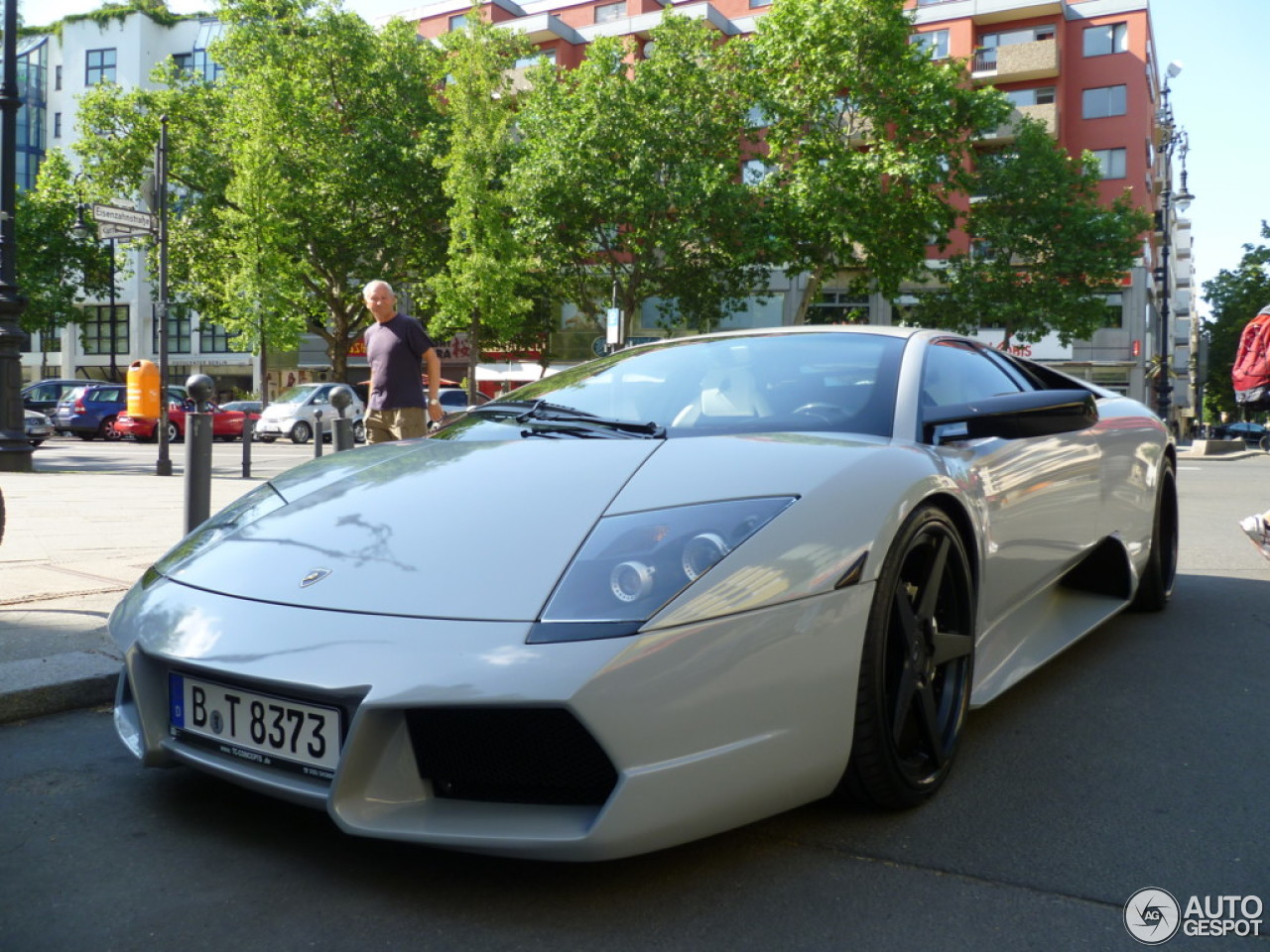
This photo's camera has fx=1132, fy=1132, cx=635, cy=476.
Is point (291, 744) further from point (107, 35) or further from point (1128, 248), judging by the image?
point (107, 35)

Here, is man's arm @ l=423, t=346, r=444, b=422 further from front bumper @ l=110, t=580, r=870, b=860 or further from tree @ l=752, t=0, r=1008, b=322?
tree @ l=752, t=0, r=1008, b=322

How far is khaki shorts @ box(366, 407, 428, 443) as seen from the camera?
6.75 metres

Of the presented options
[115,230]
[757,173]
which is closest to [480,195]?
[757,173]

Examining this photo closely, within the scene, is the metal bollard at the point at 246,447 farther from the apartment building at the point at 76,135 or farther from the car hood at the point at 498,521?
the apartment building at the point at 76,135

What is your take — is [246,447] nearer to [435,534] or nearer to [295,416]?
[435,534]

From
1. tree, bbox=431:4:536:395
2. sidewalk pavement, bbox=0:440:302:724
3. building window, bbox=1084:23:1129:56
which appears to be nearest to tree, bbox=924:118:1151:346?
building window, bbox=1084:23:1129:56

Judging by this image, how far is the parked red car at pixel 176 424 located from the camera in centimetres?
2527

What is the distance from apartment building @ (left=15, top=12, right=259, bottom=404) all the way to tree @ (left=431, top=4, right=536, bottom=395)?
21.8 m

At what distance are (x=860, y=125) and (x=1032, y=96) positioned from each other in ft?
39.7

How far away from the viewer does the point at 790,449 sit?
2.52 m

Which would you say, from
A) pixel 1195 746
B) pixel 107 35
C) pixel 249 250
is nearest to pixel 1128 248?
pixel 249 250

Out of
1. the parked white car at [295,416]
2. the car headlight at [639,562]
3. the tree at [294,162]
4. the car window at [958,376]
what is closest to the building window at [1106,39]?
the tree at [294,162]

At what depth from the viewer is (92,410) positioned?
2692 centimetres

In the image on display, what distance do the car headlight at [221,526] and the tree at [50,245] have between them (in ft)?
134
